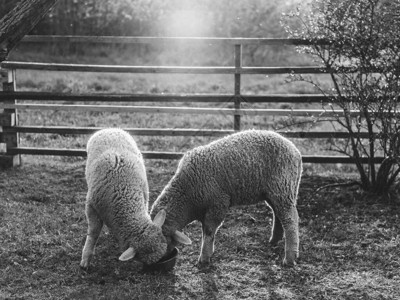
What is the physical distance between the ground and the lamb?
36 cm

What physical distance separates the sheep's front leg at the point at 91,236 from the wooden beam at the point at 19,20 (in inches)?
66.5

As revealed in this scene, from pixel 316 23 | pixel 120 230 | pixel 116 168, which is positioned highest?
pixel 316 23

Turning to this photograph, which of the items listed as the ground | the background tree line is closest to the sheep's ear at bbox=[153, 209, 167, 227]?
the ground

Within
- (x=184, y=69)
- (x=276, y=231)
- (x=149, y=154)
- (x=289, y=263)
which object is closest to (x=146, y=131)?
(x=149, y=154)

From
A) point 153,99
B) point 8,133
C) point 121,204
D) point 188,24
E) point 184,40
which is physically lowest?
point 121,204

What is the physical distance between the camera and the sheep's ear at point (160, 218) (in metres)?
5.48

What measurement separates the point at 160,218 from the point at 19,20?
2124 millimetres

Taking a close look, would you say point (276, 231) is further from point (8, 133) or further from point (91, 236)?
point (8, 133)

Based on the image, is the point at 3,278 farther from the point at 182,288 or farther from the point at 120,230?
the point at 182,288

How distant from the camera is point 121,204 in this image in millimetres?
5625

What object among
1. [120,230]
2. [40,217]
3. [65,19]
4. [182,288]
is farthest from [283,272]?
[65,19]

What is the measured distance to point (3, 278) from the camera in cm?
545

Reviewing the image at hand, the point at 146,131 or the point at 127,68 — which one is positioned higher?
the point at 127,68

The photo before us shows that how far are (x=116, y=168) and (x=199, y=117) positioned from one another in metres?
6.09
